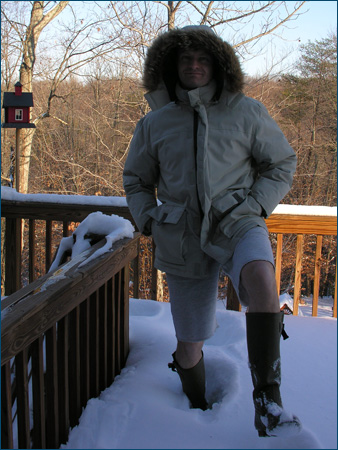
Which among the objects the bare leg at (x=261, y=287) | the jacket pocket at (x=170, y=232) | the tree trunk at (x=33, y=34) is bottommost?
the bare leg at (x=261, y=287)

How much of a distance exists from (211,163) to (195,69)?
426mm

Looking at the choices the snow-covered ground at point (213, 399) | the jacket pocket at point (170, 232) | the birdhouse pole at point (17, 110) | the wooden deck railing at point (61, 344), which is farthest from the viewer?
the birdhouse pole at point (17, 110)

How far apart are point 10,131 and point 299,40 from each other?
9018 mm

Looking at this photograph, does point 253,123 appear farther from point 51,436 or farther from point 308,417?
point 51,436

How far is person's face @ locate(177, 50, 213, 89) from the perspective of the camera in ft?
5.74

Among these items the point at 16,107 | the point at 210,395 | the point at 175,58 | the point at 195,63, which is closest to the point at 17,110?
the point at 16,107

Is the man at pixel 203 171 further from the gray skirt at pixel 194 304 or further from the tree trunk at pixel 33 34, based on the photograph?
the tree trunk at pixel 33 34

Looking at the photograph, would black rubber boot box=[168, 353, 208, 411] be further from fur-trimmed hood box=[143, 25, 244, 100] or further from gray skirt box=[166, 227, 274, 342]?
fur-trimmed hood box=[143, 25, 244, 100]

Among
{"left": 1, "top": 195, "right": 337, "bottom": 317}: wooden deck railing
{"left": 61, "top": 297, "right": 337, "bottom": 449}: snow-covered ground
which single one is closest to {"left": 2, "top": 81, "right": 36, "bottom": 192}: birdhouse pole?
{"left": 1, "top": 195, "right": 337, "bottom": 317}: wooden deck railing

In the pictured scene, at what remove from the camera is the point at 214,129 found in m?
1.66

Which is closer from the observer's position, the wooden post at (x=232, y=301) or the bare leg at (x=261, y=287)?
the bare leg at (x=261, y=287)

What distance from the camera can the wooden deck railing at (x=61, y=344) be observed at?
128 cm

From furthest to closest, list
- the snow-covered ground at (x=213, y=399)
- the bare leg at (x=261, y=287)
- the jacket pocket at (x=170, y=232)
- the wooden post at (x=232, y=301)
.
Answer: the wooden post at (x=232, y=301)
the jacket pocket at (x=170, y=232)
the snow-covered ground at (x=213, y=399)
the bare leg at (x=261, y=287)

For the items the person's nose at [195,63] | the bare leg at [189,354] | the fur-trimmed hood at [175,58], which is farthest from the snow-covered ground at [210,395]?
the person's nose at [195,63]
